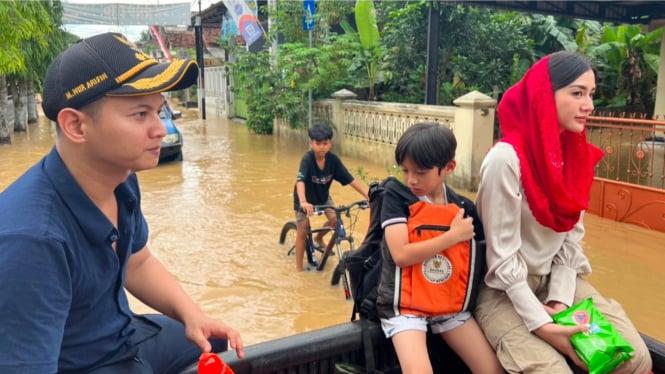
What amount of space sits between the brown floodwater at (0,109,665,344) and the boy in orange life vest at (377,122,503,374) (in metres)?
2.61

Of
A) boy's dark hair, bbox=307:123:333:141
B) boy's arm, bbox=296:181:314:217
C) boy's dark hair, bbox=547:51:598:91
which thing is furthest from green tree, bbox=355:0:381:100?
boy's dark hair, bbox=547:51:598:91

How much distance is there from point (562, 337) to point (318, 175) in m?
3.62

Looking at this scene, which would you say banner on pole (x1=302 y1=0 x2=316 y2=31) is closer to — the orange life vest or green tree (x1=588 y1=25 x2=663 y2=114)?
green tree (x1=588 y1=25 x2=663 y2=114)

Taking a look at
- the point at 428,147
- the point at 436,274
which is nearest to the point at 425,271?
the point at 436,274

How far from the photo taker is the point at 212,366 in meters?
1.56

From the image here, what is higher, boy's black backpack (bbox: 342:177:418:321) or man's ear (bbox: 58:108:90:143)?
man's ear (bbox: 58:108:90:143)

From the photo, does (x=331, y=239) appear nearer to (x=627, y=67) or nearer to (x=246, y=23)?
(x=246, y=23)

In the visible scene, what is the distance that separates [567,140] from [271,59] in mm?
14016

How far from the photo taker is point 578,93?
2.17 m

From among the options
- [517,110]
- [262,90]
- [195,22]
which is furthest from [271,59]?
[517,110]

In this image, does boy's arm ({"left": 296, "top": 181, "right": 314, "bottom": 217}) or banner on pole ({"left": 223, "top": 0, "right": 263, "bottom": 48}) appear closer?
boy's arm ({"left": 296, "top": 181, "right": 314, "bottom": 217})

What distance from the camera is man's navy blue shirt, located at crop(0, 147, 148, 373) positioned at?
1.22 m

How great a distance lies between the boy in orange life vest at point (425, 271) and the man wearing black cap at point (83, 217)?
616 millimetres

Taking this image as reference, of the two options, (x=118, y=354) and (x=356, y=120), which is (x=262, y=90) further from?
(x=118, y=354)
